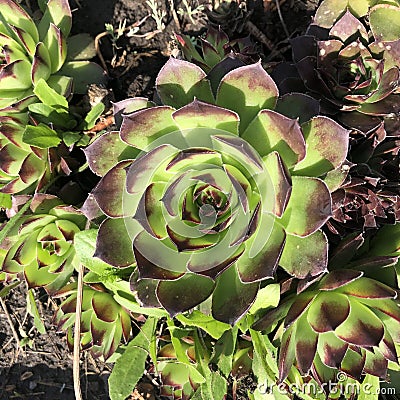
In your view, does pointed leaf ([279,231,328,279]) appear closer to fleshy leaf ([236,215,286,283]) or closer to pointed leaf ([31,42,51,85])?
fleshy leaf ([236,215,286,283])

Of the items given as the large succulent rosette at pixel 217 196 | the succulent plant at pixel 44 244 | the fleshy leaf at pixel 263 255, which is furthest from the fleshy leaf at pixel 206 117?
the succulent plant at pixel 44 244

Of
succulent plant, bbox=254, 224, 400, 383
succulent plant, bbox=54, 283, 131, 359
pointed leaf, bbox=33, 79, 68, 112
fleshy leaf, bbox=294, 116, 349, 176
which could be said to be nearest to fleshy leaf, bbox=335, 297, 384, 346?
succulent plant, bbox=254, 224, 400, 383

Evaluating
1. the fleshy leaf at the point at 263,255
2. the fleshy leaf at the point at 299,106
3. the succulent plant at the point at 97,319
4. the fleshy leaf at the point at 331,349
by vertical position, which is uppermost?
the fleshy leaf at the point at 299,106

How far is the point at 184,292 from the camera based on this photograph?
1196 mm

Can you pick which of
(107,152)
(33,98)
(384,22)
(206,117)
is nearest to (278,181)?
(206,117)

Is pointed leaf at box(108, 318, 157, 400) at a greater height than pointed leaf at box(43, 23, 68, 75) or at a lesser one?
lesser

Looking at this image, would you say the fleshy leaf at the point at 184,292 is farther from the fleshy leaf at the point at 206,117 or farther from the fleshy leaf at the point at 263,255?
the fleshy leaf at the point at 206,117

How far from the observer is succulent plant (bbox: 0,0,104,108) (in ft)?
5.32

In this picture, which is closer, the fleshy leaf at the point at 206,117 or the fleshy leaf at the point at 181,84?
the fleshy leaf at the point at 206,117

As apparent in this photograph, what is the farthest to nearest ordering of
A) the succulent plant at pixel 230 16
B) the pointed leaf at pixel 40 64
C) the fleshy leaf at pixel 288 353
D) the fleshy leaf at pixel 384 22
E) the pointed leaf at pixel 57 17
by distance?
1. the succulent plant at pixel 230 16
2. the pointed leaf at pixel 57 17
3. the pointed leaf at pixel 40 64
4. the fleshy leaf at pixel 384 22
5. the fleshy leaf at pixel 288 353

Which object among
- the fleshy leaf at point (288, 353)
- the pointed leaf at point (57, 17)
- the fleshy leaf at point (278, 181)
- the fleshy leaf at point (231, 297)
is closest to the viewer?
the fleshy leaf at point (278, 181)

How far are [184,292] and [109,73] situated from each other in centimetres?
105

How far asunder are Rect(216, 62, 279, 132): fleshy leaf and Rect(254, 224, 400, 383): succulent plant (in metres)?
0.38

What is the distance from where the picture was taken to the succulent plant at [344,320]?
124 centimetres
